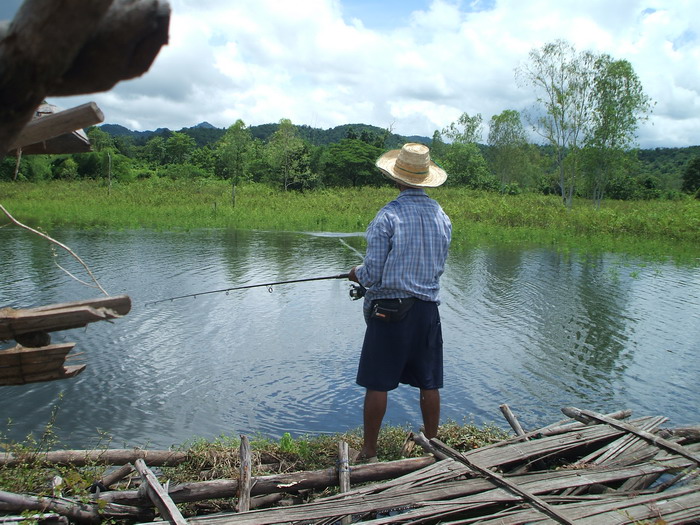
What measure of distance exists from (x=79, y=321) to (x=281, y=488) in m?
1.53

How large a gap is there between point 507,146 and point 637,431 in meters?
44.6

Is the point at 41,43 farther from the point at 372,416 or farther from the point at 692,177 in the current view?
the point at 692,177

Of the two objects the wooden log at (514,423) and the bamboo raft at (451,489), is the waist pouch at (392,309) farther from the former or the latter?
the wooden log at (514,423)

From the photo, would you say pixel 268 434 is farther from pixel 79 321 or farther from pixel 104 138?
pixel 104 138

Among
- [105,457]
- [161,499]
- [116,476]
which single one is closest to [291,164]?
[105,457]

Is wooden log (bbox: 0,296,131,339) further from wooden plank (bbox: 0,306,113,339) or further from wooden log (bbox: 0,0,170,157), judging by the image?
wooden log (bbox: 0,0,170,157)

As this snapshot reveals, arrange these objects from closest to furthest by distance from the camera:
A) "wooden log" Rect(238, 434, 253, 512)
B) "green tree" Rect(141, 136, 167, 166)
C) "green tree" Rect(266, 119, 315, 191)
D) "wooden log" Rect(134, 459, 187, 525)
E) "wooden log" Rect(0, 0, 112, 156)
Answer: "wooden log" Rect(0, 0, 112, 156) < "wooden log" Rect(134, 459, 187, 525) < "wooden log" Rect(238, 434, 253, 512) < "green tree" Rect(266, 119, 315, 191) < "green tree" Rect(141, 136, 167, 166)

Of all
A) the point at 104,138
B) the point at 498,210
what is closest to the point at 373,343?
the point at 498,210

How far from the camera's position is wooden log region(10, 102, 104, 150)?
2113 mm

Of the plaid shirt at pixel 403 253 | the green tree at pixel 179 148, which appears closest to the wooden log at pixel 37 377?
the plaid shirt at pixel 403 253

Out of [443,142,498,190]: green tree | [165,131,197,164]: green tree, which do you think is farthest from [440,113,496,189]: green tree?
[165,131,197,164]: green tree

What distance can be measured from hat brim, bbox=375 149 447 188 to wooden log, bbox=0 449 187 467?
208 cm

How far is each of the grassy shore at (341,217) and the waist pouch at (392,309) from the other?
13359mm

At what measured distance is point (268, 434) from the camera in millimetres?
4734
